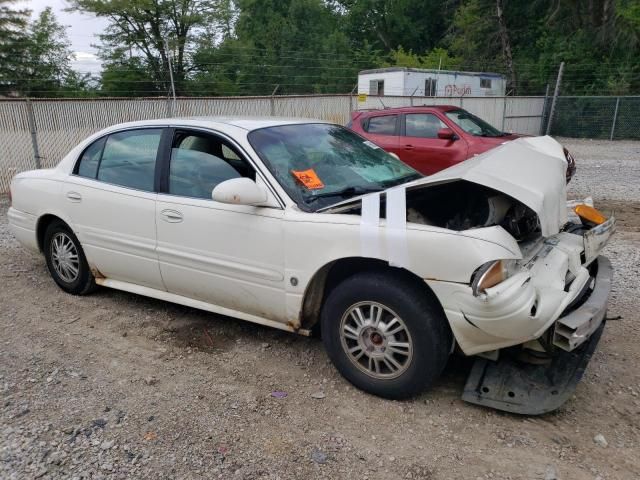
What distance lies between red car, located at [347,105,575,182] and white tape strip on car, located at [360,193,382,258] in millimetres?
6176

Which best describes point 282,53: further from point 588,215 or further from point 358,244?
point 358,244

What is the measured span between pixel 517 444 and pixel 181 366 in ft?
7.01

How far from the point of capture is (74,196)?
14.6 feet

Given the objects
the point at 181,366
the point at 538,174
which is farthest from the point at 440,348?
the point at 181,366

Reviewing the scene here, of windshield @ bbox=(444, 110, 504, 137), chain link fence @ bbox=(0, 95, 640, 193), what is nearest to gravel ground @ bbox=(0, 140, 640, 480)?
windshield @ bbox=(444, 110, 504, 137)

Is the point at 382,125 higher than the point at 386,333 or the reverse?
higher

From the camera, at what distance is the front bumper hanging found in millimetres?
2796

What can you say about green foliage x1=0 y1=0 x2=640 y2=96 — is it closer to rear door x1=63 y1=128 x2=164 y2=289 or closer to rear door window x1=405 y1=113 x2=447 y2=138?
rear door window x1=405 y1=113 x2=447 y2=138

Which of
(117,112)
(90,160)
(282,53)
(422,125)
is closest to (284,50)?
(282,53)

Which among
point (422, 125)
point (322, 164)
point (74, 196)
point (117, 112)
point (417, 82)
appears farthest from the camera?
point (417, 82)

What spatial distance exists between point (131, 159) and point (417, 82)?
20661 mm

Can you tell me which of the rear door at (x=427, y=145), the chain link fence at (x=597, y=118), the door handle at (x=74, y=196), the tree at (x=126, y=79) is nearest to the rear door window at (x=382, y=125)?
the rear door at (x=427, y=145)

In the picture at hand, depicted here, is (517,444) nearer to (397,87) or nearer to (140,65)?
(397,87)

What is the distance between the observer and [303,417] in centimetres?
299
